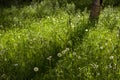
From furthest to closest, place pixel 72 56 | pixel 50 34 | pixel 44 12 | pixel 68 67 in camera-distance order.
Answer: pixel 44 12 → pixel 50 34 → pixel 72 56 → pixel 68 67

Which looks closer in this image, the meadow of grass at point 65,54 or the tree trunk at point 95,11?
the meadow of grass at point 65,54

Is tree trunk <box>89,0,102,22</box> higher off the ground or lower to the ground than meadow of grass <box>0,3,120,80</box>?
higher

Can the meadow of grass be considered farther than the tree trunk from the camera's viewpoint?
No

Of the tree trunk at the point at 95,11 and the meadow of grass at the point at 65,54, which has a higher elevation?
the tree trunk at the point at 95,11

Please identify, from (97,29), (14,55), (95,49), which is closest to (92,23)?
(97,29)

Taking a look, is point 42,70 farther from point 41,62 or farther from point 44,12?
point 44,12

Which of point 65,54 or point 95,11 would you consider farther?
point 95,11

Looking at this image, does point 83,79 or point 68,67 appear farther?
point 68,67

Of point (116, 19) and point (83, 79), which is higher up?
point (116, 19)

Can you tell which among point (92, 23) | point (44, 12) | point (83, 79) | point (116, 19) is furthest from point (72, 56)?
point (44, 12)

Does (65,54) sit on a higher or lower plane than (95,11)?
lower

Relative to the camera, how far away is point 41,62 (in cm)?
607

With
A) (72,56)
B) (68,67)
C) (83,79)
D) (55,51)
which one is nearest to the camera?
(83,79)

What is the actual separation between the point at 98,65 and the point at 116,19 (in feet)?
11.1
